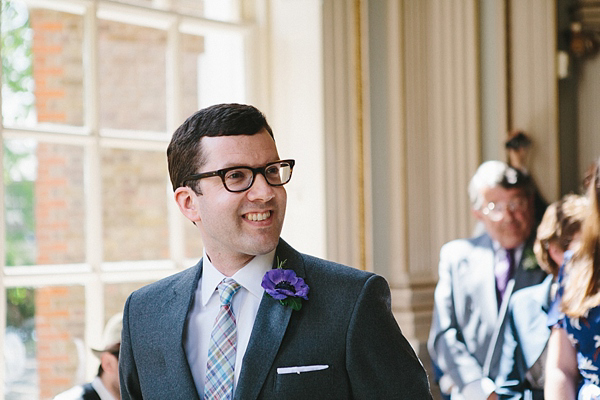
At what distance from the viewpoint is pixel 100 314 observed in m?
2.75

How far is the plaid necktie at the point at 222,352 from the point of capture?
1424 mm

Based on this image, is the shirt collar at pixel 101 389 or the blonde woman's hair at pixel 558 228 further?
the blonde woman's hair at pixel 558 228

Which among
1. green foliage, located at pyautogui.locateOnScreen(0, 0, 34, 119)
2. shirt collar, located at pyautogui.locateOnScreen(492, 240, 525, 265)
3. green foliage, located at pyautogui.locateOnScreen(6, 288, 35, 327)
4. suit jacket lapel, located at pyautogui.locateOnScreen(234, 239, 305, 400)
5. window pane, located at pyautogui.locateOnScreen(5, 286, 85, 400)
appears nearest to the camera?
suit jacket lapel, located at pyautogui.locateOnScreen(234, 239, 305, 400)

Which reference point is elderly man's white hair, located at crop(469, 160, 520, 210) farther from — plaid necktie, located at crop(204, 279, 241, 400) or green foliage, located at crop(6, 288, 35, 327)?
green foliage, located at crop(6, 288, 35, 327)

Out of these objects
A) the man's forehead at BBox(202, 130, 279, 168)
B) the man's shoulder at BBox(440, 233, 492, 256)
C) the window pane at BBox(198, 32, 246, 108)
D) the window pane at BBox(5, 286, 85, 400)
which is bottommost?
the window pane at BBox(5, 286, 85, 400)

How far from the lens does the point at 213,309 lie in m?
1.55

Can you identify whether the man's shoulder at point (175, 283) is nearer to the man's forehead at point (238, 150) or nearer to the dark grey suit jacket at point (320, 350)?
A: the dark grey suit jacket at point (320, 350)

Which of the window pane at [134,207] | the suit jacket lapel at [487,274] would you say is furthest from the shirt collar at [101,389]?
the window pane at [134,207]

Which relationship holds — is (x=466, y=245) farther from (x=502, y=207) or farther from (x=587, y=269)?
(x=587, y=269)

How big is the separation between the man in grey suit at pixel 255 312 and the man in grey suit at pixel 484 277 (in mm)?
1559

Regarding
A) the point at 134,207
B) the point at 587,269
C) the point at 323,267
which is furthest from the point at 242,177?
the point at 134,207

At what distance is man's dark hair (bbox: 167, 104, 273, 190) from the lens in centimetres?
147

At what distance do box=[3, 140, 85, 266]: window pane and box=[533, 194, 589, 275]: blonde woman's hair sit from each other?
446cm

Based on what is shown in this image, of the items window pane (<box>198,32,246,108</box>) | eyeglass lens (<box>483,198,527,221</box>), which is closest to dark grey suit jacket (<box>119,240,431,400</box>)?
eyeglass lens (<box>483,198,527,221</box>)
